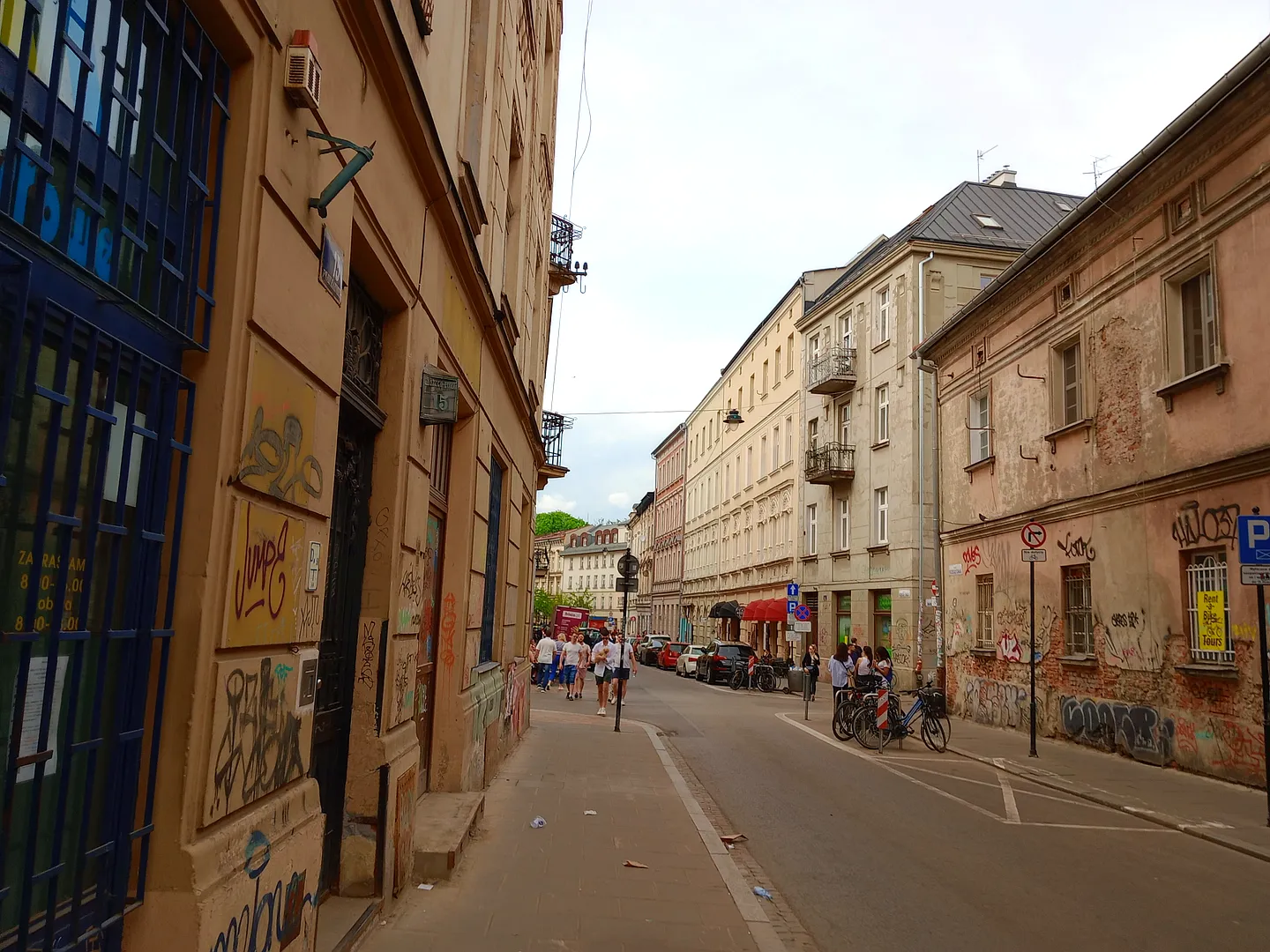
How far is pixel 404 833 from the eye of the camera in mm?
6105

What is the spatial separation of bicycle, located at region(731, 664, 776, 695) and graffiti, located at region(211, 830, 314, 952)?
27.4 metres

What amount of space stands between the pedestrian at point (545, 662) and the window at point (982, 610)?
12.9m

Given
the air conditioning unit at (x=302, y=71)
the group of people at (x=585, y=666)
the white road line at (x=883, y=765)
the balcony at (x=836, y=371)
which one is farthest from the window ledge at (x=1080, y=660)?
the balcony at (x=836, y=371)

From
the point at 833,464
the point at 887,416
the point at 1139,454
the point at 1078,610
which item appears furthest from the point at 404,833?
the point at 833,464

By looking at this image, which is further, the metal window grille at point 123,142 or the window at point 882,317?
the window at point 882,317

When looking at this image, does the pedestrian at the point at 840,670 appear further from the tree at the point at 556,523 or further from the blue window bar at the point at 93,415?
the tree at the point at 556,523

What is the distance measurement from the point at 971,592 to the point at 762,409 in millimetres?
25320

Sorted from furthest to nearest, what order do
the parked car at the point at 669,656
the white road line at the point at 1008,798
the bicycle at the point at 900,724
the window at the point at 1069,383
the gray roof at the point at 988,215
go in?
the parked car at the point at 669,656 < the gray roof at the point at 988,215 < the window at the point at 1069,383 < the bicycle at the point at 900,724 < the white road line at the point at 1008,798

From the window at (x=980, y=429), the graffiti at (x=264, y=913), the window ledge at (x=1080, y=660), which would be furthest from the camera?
the window at (x=980, y=429)

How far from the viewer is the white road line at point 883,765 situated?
10570 mm

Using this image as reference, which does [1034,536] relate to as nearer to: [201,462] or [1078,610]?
[1078,610]

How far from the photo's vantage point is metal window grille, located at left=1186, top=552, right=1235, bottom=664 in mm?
12836

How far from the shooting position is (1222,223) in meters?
13.1

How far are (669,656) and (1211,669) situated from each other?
32.7 m
